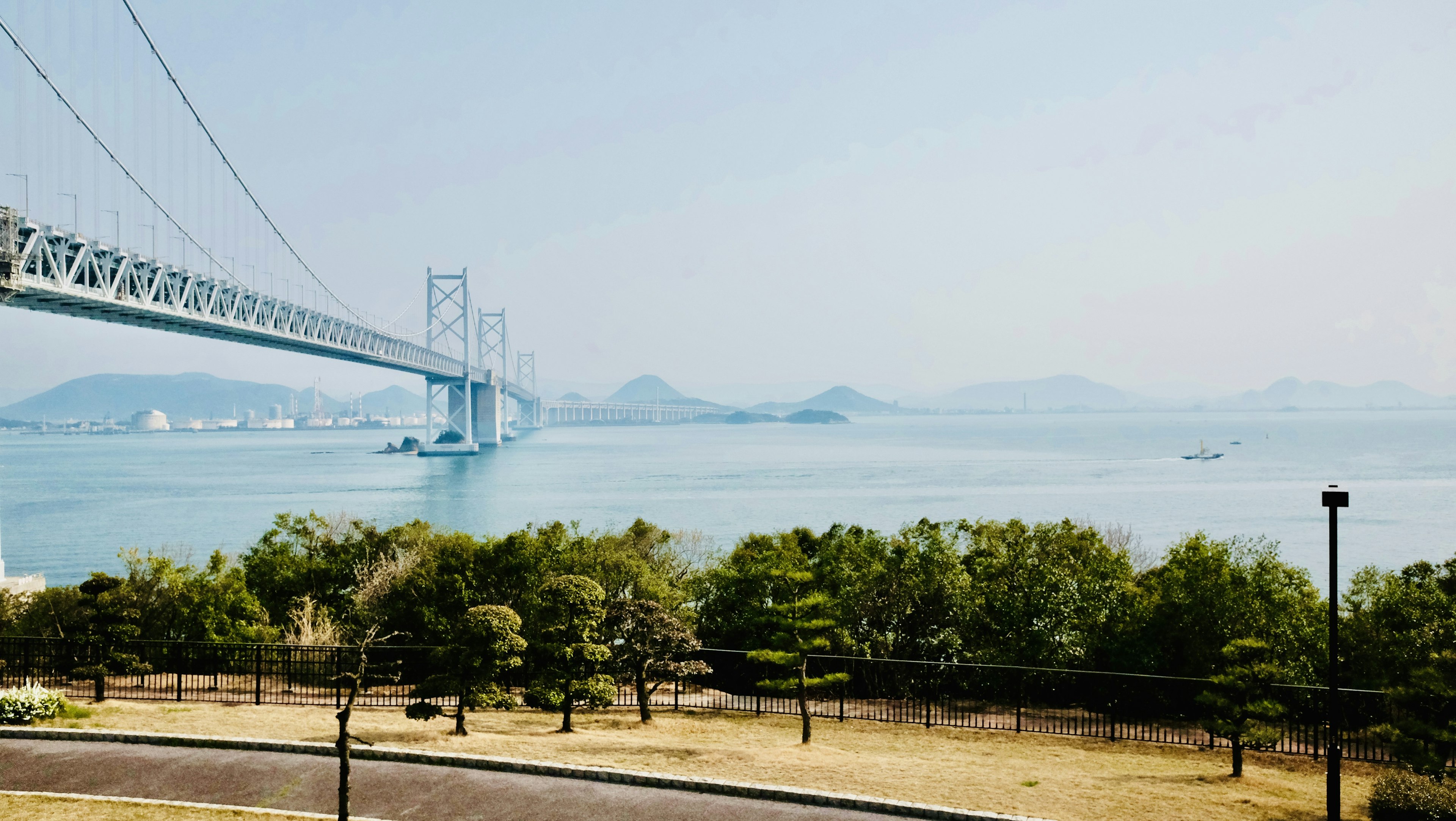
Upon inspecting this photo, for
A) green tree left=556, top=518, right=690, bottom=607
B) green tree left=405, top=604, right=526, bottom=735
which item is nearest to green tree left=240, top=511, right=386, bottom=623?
green tree left=556, top=518, right=690, bottom=607

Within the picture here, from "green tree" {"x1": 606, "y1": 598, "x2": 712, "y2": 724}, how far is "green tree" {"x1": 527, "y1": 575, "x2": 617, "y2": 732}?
1.79 feet

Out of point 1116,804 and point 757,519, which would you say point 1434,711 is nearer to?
point 1116,804

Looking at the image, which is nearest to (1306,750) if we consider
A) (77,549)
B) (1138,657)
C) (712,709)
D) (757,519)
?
(1138,657)

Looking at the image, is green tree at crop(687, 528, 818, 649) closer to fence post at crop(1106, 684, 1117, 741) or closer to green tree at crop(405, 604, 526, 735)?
fence post at crop(1106, 684, 1117, 741)

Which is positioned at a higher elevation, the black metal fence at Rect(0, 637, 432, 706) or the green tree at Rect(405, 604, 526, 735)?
the green tree at Rect(405, 604, 526, 735)

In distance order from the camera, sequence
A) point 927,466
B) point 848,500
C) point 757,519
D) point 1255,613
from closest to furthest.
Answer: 1. point 1255,613
2. point 757,519
3. point 848,500
4. point 927,466

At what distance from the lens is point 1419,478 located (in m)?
91.7

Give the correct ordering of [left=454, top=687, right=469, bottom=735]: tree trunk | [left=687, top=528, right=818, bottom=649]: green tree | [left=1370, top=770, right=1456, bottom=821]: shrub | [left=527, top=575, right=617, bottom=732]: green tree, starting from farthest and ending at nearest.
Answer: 1. [left=687, top=528, right=818, bottom=649]: green tree
2. [left=527, top=575, right=617, bottom=732]: green tree
3. [left=454, top=687, right=469, bottom=735]: tree trunk
4. [left=1370, top=770, right=1456, bottom=821]: shrub

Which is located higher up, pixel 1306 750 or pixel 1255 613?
pixel 1255 613

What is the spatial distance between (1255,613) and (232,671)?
18.6 metres

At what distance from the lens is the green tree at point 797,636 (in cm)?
1589

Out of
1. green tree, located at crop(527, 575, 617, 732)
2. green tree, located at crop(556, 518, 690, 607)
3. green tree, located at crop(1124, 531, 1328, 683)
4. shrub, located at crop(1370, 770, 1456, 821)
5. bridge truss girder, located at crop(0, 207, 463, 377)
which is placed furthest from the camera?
bridge truss girder, located at crop(0, 207, 463, 377)

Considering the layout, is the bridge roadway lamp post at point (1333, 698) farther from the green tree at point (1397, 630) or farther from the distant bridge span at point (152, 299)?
the distant bridge span at point (152, 299)

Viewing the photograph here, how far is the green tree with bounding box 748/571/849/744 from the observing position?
52.1ft
